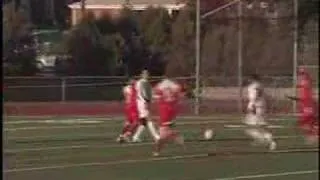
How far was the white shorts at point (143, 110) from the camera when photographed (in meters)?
20.7

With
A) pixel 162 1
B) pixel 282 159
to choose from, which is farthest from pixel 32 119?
pixel 282 159

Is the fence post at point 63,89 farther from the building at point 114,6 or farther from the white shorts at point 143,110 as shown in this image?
the white shorts at point 143,110

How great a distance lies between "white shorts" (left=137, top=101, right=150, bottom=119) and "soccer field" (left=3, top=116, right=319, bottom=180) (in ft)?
1.95

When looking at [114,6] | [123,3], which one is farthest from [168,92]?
[114,6]

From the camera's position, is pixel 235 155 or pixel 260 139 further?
pixel 260 139

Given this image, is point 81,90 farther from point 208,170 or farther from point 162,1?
point 208,170

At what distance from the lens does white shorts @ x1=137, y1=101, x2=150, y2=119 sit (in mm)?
20741

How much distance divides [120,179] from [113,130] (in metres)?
11.4

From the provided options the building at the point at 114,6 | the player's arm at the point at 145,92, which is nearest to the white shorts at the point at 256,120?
the player's arm at the point at 145,92

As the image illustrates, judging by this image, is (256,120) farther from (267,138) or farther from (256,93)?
(256,93)

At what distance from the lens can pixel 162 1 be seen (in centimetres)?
3859

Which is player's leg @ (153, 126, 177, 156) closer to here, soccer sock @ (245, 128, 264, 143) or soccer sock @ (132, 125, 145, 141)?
soccer sock @ (245, 128, 264, 143)

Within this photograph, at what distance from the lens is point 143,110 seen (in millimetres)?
20734

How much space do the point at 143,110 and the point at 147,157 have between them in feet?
10.9
